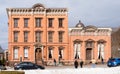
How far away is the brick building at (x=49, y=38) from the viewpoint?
75688 millimetres

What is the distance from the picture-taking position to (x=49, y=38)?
7631cm

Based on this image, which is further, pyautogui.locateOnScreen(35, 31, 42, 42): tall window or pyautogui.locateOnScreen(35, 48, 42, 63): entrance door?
pyautogui.locateOnScreen(35, 31, 42, 42): tall window

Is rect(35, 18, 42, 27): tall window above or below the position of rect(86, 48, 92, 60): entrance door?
above

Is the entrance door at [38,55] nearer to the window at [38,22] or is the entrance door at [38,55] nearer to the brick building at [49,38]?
the brick building at [49,38]

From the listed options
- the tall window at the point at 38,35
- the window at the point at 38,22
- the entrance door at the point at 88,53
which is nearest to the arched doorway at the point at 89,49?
the entrance door at the point at 88,53

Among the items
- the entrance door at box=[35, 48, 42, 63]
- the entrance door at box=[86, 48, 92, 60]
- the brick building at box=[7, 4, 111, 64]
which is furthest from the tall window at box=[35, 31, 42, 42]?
the entrance door at box=[86, 48, 92, 60]

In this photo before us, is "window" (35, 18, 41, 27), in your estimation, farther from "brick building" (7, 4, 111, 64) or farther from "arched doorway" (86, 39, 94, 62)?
"arched doorway" (86, 39, 94, 62)

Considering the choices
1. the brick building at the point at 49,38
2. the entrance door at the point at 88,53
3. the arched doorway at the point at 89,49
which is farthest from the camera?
the entrance door at the point at 88,53

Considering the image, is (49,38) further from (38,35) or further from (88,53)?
(88,53)

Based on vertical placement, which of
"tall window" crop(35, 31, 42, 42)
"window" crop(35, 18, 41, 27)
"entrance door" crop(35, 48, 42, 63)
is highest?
"window" crop(35, 18, 41, 27)

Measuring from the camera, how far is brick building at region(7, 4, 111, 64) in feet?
248

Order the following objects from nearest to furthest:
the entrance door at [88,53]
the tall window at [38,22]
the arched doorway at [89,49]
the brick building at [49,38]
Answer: the brick building at [49,38], the arched doorway at [89,49], the entrance door at [88,53], the tall window at [38,22]

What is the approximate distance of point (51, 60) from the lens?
248 feet

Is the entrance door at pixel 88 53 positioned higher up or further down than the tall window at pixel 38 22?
further down
